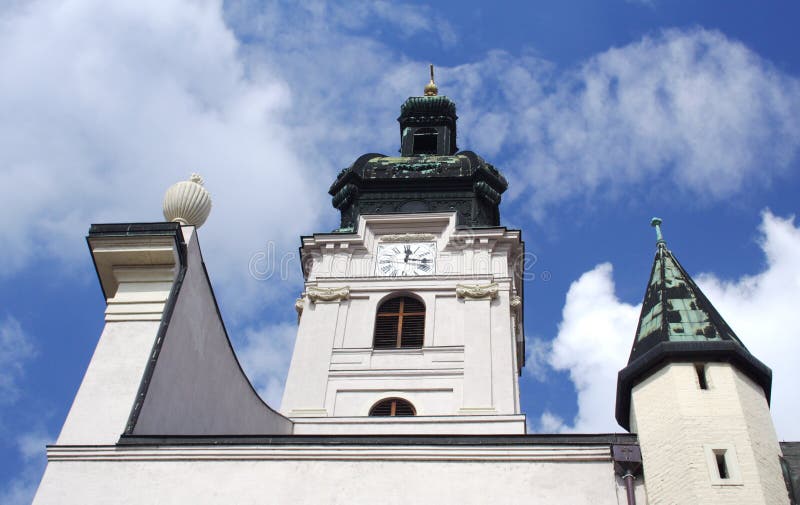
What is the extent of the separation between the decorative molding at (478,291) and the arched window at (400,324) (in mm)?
1024

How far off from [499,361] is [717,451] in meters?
11.9

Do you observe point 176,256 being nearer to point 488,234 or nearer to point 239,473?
point 239,473

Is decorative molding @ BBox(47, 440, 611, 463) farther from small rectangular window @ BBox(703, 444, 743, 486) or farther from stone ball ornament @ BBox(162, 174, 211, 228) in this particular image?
stone ball ornament @ BBox(162, 174, 211, 228)

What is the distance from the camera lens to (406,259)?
1077 inches

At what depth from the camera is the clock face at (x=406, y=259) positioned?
26.9 m

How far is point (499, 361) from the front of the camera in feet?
78.0

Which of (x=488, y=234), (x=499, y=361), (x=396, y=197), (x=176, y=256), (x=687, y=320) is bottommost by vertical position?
(x=687, y=320)

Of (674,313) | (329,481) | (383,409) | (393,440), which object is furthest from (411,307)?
(329,481)

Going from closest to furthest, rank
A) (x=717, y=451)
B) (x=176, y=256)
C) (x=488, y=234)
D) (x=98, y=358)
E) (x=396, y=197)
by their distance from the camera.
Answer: (x=717, y=451)
(x=98, y=358)
(x=176, y=256)
(x=488, y=234)
(x=396, y=197)

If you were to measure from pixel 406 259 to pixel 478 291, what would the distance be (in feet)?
8.75

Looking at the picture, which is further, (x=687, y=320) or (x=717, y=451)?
(x=687, y=320)

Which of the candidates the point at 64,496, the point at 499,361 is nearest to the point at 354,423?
the point at 499,361

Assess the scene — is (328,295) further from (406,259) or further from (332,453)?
(332,453)

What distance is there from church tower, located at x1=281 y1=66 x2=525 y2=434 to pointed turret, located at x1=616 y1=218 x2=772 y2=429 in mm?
8083
